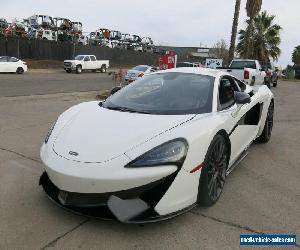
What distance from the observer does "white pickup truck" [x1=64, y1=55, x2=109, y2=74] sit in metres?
34.0

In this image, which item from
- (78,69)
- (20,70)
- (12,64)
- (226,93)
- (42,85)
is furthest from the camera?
(78,69)

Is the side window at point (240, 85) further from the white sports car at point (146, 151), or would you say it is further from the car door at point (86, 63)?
the car door at point (86, 63)

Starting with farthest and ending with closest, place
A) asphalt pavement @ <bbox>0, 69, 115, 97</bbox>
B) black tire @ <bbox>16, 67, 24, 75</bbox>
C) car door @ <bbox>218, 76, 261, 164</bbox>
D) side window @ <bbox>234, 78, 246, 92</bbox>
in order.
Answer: black tire @ <bbox>16, 67, 24, 75</bbox>
asphalt pavement @ <bbox>0, 69, 115, 97</bbox>
side window @ <bbox>234, 78, 246, 92</bbox>
car door @ <bbox>218, 76, 261, 164</bbox>

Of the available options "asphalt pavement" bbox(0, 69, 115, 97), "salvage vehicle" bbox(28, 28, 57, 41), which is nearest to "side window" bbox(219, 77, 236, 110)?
"asphalt pavement" bbox(0, 69, 115, 97)

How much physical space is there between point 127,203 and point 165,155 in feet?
1.69

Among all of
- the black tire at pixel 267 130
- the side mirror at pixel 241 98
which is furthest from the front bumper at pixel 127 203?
the black tire at pixel 267 130

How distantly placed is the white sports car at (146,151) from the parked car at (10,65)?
25019mm

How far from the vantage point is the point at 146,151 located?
126 inches

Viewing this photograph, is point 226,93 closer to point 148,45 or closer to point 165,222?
point 165,222

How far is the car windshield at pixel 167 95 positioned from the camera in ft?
13.4

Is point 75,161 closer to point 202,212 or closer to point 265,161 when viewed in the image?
point 202,212

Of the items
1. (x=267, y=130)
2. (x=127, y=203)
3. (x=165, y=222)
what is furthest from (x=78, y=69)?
(x=127, y=203)

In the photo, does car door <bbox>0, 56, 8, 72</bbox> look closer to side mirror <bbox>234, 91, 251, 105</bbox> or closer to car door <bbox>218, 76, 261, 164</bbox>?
car door <bbox>218, 76, 261, 164</bbox>

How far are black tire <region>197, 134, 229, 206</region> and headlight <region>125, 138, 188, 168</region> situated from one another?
1.19ft
